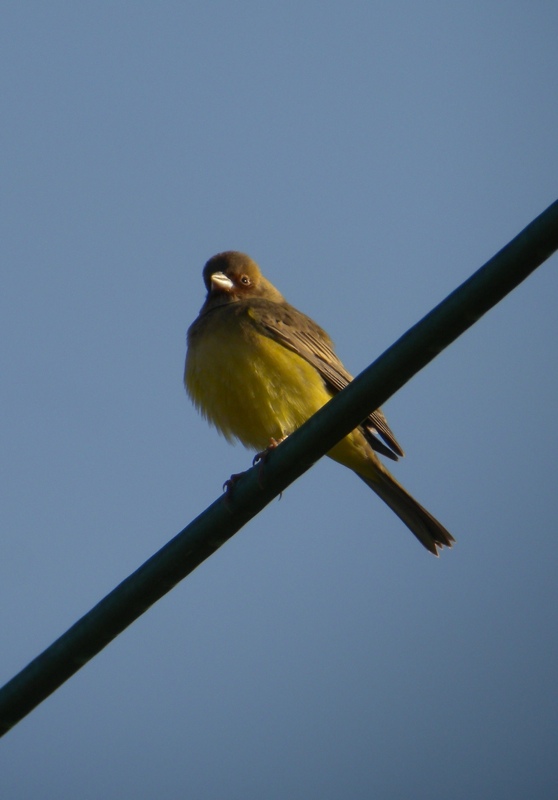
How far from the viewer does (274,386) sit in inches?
262

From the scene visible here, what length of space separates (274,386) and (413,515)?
46.9 inches

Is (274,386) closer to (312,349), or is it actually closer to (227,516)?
(312,349)

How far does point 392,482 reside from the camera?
7.18 meters

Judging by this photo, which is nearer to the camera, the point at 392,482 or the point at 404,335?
the point at 404,335

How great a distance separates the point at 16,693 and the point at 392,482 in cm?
397

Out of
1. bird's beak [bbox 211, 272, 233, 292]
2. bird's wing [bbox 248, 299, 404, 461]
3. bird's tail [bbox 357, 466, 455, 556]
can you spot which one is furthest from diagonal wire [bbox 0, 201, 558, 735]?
bird's beak [bbox 211, 272, 233, 292]

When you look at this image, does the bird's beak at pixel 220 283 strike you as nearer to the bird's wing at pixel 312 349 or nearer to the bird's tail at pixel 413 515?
the bird's wing at pixel 312 349

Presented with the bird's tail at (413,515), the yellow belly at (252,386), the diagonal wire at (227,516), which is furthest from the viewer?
the bird's tail at (413,515)

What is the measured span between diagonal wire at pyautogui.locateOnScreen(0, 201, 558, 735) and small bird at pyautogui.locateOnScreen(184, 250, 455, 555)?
2.91 meters

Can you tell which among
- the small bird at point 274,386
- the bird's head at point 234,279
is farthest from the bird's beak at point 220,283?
the small bird at point 274,386

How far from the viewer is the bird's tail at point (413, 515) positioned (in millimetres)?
6996

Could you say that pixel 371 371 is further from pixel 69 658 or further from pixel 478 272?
pixel 69 658

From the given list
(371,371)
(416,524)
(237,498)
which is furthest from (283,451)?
(416,524)

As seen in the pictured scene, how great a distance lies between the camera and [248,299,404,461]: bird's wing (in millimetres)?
7062
